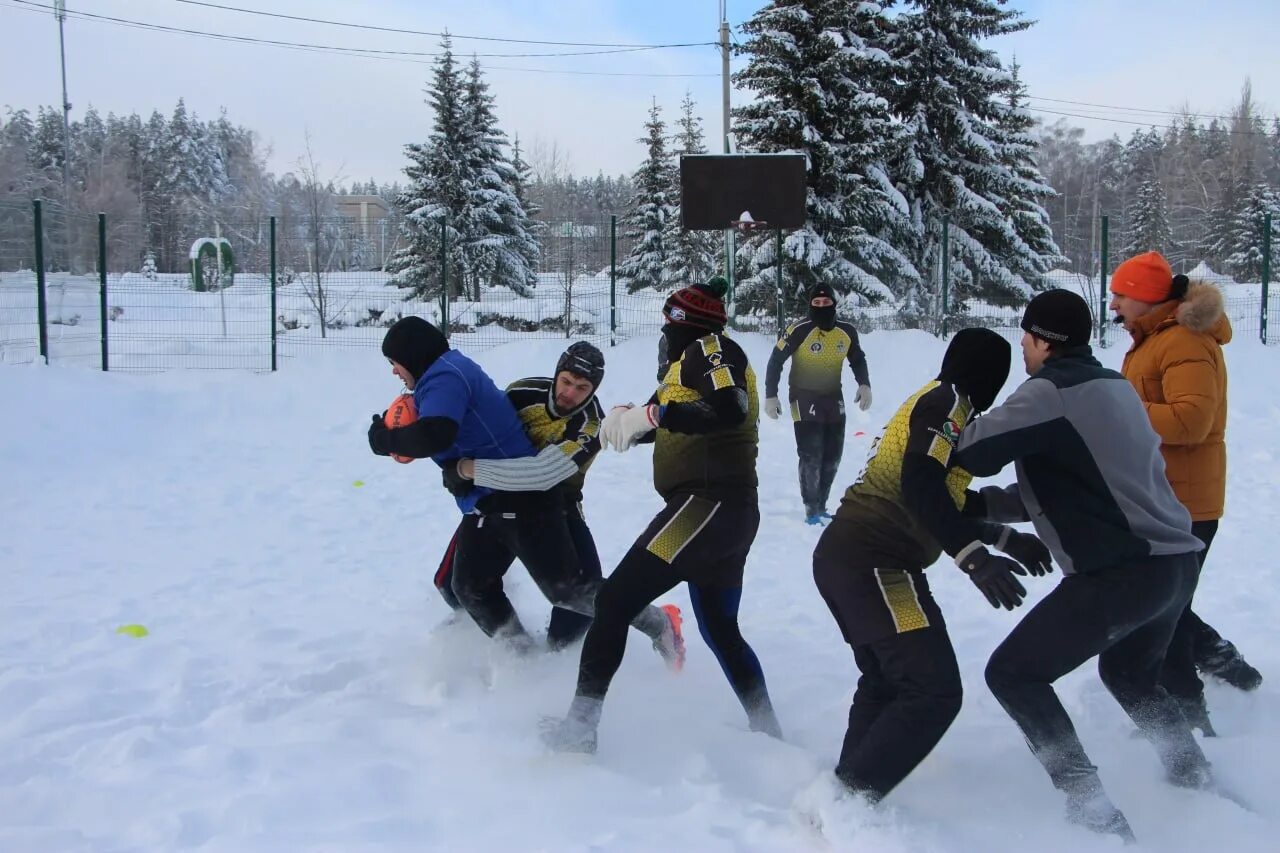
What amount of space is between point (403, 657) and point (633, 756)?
148 centimetres

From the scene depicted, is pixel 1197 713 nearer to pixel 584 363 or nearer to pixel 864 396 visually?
pixel 584 363

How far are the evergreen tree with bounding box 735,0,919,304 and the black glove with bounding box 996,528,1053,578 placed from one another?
15185mm

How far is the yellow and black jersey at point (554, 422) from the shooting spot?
415 cm

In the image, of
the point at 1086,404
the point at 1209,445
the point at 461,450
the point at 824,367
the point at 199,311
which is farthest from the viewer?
the point at 199,311

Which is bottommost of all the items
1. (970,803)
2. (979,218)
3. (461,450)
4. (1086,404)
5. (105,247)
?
(970,803)

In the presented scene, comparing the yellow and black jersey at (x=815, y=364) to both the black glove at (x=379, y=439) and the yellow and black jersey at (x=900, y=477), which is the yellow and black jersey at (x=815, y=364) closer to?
the black glove at (x=379, y=439)

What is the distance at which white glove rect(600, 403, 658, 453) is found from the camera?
3.42m

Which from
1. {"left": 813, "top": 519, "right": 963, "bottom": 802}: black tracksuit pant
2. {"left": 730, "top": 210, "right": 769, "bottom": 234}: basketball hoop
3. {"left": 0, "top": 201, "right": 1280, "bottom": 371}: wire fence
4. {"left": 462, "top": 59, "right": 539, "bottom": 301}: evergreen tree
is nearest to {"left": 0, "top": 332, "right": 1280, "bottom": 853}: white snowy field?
{"left": 813, "top": 519, "right": 963, "bottom": 802}: black tracksuit pant

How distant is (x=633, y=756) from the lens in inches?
132

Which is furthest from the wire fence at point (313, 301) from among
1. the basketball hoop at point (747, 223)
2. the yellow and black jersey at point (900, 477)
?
the yellow and black jersey at point (900, 477)

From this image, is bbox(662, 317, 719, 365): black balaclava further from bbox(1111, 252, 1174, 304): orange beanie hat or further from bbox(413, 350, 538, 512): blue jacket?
bbox(1111, 252, 1174, 304): orange beanie hat

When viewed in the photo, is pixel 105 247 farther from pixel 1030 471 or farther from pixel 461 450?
pixel 1030 471

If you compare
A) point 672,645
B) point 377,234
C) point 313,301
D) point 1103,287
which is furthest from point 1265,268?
point 377,234

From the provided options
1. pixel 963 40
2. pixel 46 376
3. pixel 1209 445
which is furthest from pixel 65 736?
pixel 963 40
